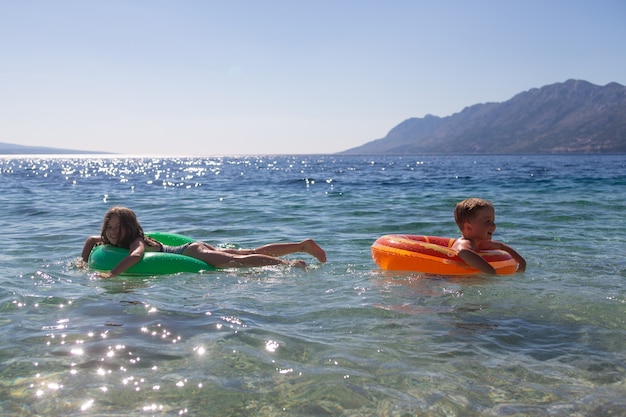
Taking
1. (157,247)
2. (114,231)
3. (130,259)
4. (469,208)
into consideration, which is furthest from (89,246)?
(469,208)

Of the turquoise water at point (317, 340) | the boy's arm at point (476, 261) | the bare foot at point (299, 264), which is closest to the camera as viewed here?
the turquoise water at point (317, 340)

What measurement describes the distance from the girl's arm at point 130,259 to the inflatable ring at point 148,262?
2.3 inches

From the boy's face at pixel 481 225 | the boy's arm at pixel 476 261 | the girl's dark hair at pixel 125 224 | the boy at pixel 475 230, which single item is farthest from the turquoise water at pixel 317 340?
the girl's dark hair at pixel 125 224

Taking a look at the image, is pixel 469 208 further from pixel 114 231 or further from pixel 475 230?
pixel 114 231

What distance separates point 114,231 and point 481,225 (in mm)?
Answer: 3857

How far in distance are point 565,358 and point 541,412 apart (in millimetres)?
800

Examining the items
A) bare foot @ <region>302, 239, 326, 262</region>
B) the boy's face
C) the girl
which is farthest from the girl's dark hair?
the boy's face

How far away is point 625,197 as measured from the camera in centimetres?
1535

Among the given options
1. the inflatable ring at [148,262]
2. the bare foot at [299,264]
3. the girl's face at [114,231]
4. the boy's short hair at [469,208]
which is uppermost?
the boy's short hair at [469,208]

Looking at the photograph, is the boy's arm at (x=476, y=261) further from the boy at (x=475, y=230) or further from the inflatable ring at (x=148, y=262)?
the inflatable ring at (x=148, y=262)

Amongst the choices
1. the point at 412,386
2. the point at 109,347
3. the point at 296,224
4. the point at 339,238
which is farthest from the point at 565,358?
the point at 296,224

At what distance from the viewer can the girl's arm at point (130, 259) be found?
5563 millimetres

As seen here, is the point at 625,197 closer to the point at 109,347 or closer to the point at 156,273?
the point at 156,273

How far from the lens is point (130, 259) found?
569 cm
